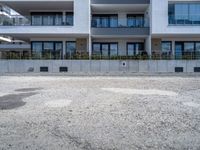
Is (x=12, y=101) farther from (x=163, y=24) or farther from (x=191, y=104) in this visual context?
(x=163, y=24)

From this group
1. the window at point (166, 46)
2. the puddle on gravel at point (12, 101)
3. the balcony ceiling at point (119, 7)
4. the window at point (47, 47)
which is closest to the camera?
the puddle on gravel at point (12, 101)

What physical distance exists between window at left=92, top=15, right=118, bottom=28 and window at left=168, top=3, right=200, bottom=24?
7.07 metres

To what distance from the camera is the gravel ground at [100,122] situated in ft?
26.3

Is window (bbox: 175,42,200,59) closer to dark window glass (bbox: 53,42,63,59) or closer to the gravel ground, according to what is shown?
dark window glass (bbox: 53,42,63,59)

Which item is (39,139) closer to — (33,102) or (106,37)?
(33,102)

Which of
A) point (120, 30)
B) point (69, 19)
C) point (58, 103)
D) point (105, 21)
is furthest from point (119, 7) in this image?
point (58, 103)

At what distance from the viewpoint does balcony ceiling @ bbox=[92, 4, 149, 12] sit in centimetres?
3885

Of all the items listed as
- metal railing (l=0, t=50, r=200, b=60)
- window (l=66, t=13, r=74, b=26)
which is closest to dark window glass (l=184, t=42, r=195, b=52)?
metal railing (l=0, t=50, r=200, b=60)

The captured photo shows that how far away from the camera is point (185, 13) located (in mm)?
37781

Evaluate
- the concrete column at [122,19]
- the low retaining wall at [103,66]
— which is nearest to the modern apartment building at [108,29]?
the concrete column at [122,19]

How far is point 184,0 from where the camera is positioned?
1474 inches

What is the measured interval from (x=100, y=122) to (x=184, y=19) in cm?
3040

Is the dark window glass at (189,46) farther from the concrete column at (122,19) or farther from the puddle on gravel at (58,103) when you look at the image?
the puddle on gravel at (58,103)

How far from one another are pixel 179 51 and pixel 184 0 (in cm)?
619
